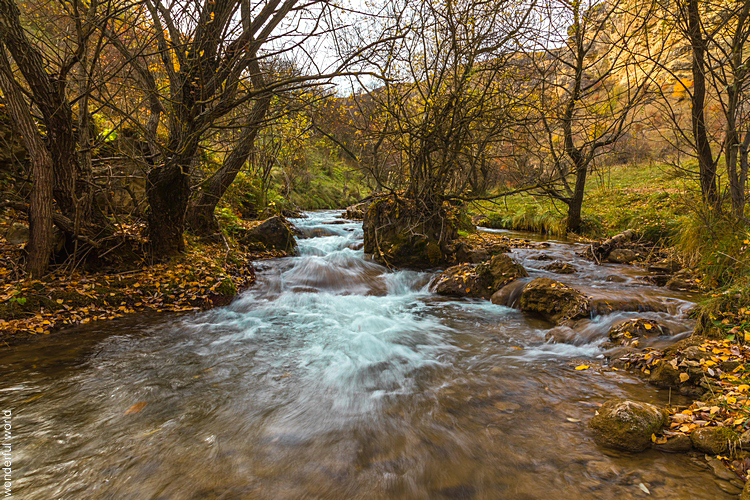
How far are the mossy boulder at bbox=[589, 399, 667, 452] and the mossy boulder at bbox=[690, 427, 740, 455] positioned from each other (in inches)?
7.9

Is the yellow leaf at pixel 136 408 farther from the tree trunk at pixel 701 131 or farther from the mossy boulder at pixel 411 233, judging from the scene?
the tree trunk at pixel 701 131

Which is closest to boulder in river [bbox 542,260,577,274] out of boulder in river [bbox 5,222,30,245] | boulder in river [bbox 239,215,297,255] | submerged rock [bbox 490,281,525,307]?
submerged rock [bbox 490,281,525,307]

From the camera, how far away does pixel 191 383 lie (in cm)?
361

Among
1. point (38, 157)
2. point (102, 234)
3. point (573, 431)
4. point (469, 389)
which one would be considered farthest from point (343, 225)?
point (573, 431)

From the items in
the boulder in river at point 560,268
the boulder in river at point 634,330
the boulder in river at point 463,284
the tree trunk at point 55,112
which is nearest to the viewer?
the boulder in river at point 634,330

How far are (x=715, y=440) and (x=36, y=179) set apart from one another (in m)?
7.55

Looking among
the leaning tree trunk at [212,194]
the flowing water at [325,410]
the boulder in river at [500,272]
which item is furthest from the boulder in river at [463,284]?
the leaning tree trunk at [212,194]

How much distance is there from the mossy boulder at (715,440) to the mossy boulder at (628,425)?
0.20 metres

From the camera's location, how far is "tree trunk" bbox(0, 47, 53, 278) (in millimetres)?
4305

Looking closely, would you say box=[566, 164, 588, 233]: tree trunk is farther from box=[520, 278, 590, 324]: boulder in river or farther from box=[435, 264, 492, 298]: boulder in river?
box=[520, 278, 590, 324]: boulder in river

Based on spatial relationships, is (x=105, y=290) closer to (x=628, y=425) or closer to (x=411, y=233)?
(x=411, y=233)

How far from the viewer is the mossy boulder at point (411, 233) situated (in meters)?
8.28

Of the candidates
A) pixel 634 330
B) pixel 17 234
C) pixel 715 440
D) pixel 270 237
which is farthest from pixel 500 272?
pixel 17 234

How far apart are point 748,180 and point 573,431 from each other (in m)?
5.77
